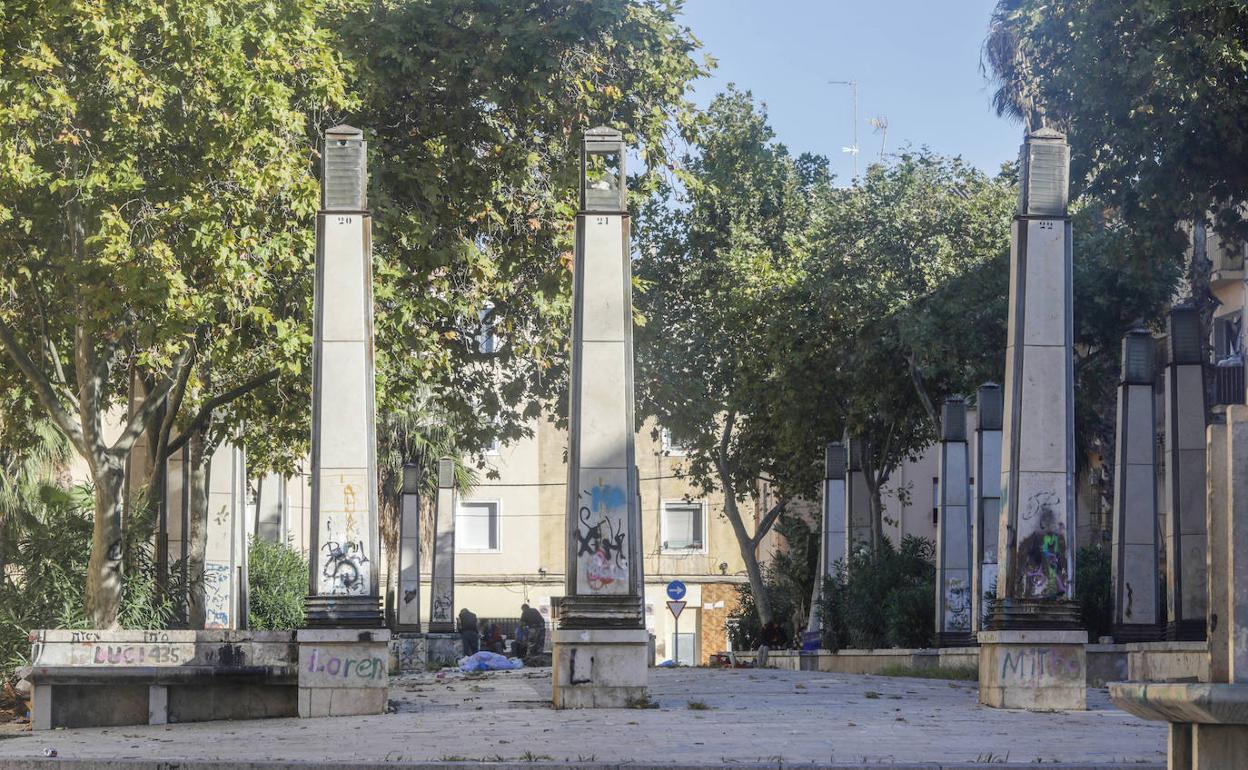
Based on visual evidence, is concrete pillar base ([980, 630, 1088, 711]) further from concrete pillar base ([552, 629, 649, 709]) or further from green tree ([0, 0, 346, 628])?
green tree ([0, 0, 346, 628])

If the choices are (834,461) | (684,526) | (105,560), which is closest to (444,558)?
(834,461)

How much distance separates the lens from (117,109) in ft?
62.4

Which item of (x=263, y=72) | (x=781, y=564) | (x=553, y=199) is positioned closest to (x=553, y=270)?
(x=553, y=199)

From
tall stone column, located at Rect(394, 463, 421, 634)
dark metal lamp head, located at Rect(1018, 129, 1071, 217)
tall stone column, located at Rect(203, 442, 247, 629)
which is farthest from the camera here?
tall stone column, located at Rect(394, 463, 421, 634)

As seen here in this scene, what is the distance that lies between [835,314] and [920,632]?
1149cm

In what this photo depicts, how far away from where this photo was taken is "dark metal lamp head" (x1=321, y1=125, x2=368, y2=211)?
16.2m

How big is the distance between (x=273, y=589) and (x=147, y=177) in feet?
36.3

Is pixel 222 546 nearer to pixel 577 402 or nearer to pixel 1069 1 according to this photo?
pixel 577 402

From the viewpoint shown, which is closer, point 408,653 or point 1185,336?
point 1185,336

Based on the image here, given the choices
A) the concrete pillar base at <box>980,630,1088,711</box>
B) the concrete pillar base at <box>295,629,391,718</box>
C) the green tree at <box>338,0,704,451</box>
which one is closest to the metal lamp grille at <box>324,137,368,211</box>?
the concrete pillar base at <box>295,629,391,718</box>

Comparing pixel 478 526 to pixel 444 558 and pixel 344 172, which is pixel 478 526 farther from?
pixel 344 172

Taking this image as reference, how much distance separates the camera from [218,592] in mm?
26078

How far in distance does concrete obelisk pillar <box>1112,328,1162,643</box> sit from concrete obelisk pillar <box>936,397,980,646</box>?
153 inches

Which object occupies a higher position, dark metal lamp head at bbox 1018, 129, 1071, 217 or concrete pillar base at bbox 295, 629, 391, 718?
dark metal lamp head at bbox 1018, 129, 1071, 217
